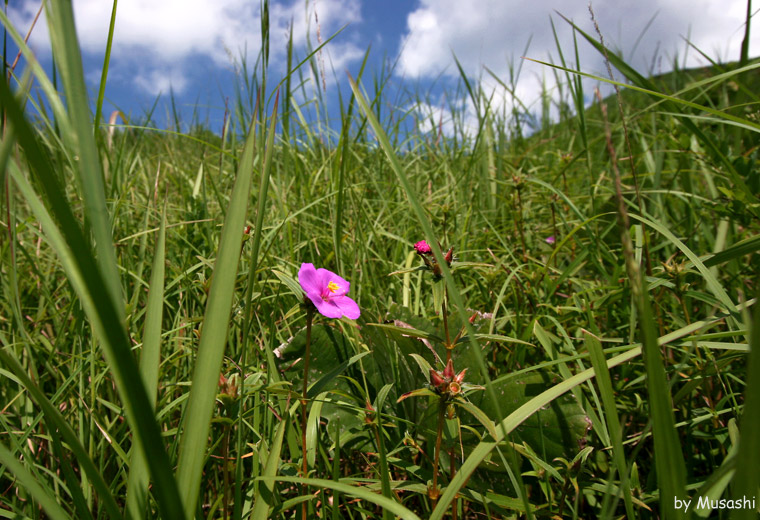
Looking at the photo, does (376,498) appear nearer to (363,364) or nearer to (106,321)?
(106,321)

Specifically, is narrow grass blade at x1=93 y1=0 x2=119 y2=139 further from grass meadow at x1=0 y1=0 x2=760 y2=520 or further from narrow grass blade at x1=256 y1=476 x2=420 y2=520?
narrow grass blade at x1=256 y1=476 x2=420 y2=520

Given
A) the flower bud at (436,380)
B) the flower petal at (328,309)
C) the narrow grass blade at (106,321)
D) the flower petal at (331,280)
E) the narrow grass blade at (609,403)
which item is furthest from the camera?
the flower petal at (331,280)

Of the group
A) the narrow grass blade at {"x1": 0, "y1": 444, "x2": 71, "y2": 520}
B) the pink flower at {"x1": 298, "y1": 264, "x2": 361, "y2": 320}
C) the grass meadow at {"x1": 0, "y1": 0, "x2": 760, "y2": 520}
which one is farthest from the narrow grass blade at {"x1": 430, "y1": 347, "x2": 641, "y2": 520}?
the narrow grass blade at {"x1": 0, "y1": 444, "x2": 71, "y2": 520}

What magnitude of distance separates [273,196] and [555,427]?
1.47m

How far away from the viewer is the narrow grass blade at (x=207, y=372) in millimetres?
448

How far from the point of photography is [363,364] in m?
1.14

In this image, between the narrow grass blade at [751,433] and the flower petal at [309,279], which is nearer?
the narrow grass blade at [751,433]

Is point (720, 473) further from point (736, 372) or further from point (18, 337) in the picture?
point (18, 337)

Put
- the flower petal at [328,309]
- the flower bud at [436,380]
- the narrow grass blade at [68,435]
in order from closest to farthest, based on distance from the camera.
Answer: the narrow grass blade at [68,435], the flower bud at [436,380], the flower petal at [328,309]

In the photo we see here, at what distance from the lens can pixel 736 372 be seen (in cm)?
103

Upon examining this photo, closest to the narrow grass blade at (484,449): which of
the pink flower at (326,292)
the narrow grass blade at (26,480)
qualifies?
the pink flower at (326,292)

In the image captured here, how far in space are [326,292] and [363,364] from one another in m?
0.33

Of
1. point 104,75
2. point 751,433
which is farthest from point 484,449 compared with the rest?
point 104,75

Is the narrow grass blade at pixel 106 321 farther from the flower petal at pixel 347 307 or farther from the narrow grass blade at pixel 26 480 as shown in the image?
the flower petal at pixel 347 307
